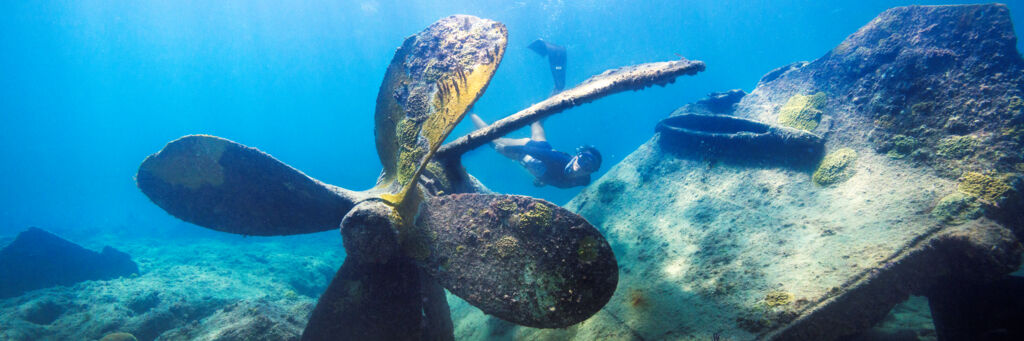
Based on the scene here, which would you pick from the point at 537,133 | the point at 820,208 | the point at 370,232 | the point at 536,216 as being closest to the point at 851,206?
the point at 820,208

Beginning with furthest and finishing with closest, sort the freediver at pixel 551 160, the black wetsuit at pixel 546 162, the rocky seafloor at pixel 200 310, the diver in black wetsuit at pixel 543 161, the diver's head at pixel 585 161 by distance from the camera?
1. the black wetsuit at pixel 546 162
2. the diver in black wetsuit at pixel 543 161
3. the freediver at pixel 551 160
4. the diver's head at pixel 585 161
5. the rocky seafloor at pixel 200 310

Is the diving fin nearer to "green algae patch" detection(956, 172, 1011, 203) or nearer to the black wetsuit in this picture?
the black wetsuit

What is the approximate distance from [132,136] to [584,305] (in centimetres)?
16434

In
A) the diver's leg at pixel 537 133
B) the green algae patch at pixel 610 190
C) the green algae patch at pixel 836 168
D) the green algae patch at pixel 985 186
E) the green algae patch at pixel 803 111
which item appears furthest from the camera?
the diver's leg at pixel 537 133

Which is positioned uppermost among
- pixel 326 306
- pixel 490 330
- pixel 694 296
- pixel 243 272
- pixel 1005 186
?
pixel 243 272

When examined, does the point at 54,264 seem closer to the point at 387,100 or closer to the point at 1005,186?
the point at 387,100

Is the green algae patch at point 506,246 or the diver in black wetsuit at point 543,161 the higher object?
the diver in black wetsuit at point 543,161

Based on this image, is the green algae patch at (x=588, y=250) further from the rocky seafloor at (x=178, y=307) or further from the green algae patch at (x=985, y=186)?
the rocky seafloor at (x=178, y=307)

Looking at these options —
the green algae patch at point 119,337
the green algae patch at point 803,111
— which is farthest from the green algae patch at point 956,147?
the green algae patch at point 119,337

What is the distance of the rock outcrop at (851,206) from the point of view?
8.97ft

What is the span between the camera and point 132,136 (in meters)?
110

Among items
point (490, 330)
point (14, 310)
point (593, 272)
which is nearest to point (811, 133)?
point (593, 272)

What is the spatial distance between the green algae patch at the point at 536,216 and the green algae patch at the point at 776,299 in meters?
2.00

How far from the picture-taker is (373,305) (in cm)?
318
